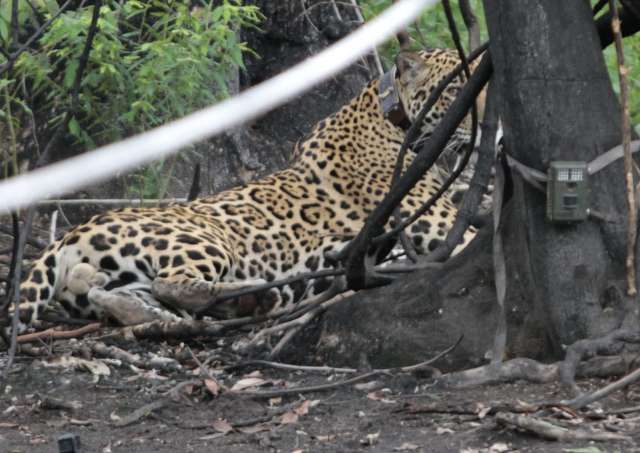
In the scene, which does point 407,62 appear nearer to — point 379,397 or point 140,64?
point 140,64

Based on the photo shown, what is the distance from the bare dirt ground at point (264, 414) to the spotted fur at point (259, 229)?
1212 mm

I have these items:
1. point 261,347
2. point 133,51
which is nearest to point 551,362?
point 261,347

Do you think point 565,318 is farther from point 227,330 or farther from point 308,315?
point 227,330

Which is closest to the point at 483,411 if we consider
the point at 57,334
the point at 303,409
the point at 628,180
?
the point at 303,409

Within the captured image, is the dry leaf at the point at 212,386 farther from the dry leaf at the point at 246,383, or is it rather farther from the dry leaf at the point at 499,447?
the dry leaf at the point at 499,447

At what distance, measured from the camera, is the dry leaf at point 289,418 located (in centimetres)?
448

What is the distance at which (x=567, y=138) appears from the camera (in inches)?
183

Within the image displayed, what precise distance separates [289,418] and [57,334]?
2061mm

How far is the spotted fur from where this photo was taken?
682 centimetres

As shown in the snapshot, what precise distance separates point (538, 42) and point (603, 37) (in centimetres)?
47

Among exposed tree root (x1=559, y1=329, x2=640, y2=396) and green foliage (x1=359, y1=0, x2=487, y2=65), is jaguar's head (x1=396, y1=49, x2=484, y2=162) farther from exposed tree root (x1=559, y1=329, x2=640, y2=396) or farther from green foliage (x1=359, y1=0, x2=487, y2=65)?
Answer: exposed tree root (x1=559, y1=329, x2=640, y2=396)

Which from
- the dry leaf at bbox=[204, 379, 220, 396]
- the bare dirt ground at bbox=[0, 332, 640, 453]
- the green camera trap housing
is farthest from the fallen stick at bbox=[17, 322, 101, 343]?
the green camera trap housing

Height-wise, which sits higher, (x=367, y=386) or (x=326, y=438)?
(x=367, y=386)

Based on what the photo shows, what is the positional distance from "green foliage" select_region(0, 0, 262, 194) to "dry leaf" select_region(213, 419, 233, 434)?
3750 millimetres
